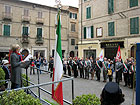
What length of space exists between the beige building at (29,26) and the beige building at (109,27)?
6.05 meters

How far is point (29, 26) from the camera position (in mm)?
27531

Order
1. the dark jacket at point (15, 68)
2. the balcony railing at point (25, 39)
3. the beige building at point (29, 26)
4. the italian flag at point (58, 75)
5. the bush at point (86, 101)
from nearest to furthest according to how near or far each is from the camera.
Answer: the bush at point (86, 101) → the italian flag at point (58, 75) → the dark jacket at point (15, 68) → the beige building at point (29, 26) → the balcony railing at point (25, 39)

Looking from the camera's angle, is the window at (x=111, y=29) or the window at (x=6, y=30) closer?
the window at (x=111, y=29)

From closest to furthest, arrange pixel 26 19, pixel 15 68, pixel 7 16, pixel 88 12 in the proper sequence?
pixel 15 68 < pixel 88 12 < pixel 7 16 < pixel 26 19

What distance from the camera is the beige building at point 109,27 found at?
1831 cm

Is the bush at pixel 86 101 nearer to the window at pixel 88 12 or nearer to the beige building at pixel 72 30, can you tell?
the window at pixel 88 12

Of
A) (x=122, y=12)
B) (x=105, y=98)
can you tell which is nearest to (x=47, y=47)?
(x=122, y=12)

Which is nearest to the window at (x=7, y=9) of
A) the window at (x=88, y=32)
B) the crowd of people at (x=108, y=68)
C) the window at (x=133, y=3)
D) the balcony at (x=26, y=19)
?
the balcony at (x=26, y=19)

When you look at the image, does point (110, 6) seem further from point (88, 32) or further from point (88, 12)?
point (88, 32)

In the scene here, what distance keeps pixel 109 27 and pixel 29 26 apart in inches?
616

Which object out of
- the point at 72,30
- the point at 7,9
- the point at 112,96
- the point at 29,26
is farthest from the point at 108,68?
the point at 72,30

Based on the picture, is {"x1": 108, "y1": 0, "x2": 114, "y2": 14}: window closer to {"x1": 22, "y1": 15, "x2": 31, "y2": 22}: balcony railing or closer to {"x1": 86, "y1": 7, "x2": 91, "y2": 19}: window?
{"x1": 86, "y1": 7, "x2": 91, "y2": 19}: window

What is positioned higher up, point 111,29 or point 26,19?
point 26,19

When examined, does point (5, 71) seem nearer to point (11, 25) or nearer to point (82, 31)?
point (82, 31)
